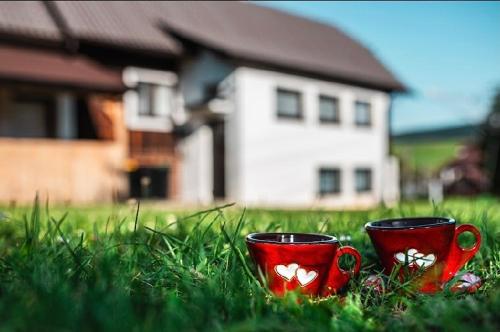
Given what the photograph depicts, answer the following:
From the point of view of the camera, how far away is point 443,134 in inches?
1140

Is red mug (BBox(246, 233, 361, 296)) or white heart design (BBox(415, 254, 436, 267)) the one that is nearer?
red mug (BBox(246, 233, 361, 296))

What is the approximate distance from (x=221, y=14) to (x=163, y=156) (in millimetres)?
3738

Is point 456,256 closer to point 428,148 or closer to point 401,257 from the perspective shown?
point 401,257

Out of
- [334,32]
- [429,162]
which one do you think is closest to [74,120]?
[334,32]

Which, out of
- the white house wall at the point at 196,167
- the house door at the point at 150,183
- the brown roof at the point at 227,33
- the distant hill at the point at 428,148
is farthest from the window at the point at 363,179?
the distant hill at the point at 428,148

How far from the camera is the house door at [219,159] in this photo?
1480 cm

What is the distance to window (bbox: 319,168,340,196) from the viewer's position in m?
16.8

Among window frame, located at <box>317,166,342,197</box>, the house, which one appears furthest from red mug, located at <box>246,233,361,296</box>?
window frame, located at <box>317,166,342,197</box>

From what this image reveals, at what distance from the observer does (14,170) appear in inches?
426

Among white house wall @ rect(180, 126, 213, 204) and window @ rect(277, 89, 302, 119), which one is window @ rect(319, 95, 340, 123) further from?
white house wall @ rect(180, 126, 213, 204)

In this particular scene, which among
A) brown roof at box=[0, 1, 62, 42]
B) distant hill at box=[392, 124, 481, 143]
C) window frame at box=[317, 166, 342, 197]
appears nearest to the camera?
brown roof at box=[0, 1, 62, 42]

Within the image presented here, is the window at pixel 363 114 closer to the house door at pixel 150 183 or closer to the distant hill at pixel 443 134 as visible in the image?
the distant hill at pixel 443 134

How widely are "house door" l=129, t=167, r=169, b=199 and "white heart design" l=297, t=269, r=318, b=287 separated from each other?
41.1 feet

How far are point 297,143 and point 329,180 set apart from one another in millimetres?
1888
